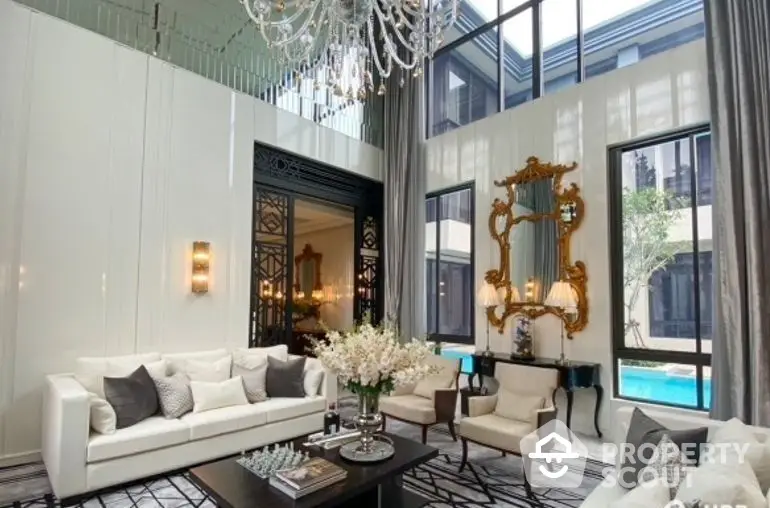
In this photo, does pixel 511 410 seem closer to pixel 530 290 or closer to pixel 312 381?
pixel 530 290

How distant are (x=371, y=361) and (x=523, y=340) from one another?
306 centimetres

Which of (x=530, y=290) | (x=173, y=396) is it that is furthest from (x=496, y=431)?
(x=173, y=396)

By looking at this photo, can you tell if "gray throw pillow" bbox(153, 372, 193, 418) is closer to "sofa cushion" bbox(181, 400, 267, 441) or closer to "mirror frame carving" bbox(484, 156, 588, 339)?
"sofa cushion" bbox(181, 400, 267, 441)

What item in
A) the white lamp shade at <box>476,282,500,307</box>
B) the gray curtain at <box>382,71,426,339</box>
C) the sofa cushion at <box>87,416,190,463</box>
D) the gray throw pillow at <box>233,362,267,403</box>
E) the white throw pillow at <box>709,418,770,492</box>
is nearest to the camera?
the white throw pillow at <box>709,418,770,492</box>

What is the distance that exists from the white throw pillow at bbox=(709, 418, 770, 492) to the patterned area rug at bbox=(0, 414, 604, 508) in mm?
1372

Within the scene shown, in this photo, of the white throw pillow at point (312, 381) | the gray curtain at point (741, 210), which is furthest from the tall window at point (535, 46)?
the white throw pillow at point (312, 381)

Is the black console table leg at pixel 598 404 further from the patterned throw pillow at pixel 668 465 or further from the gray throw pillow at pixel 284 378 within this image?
the gray throw pillow at pixel 284 378

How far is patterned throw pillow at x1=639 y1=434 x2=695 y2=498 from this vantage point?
1.96 m

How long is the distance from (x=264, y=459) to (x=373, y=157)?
533 centimetres

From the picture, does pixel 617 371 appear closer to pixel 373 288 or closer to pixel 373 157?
pixel 373 288

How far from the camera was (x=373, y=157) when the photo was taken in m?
7.25

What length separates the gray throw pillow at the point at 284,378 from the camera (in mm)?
4668

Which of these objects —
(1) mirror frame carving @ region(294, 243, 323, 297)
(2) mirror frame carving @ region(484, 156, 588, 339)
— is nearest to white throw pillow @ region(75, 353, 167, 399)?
(2) mirror frame carving @ region(484, 156, 588, 339)

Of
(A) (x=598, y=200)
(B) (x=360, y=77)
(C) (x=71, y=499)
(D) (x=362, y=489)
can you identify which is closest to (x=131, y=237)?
(C) (x=71, y=499)
